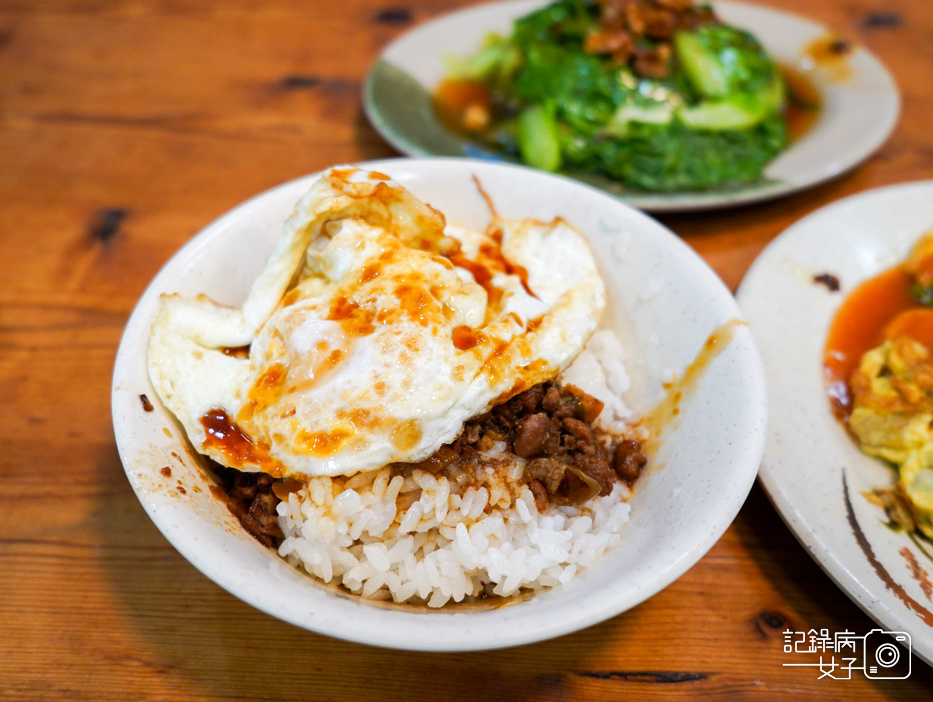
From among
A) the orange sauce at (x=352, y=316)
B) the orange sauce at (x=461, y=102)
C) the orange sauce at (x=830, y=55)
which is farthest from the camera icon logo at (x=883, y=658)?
the orange sauce at (x=830, y=55)

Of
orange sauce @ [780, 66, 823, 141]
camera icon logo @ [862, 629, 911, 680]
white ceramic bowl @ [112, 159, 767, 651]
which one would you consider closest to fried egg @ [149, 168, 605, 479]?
white ceramic bowl @ [112, 159, 767, 651]

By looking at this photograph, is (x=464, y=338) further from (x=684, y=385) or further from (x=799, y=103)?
(x=799, y=103)

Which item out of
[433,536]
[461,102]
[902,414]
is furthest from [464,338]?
[461,102]

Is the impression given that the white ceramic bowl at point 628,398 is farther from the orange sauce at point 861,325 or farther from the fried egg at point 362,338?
the orange sauce at point 861,325

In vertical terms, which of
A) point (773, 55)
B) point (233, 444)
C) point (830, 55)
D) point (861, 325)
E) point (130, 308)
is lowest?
point (130, 308)

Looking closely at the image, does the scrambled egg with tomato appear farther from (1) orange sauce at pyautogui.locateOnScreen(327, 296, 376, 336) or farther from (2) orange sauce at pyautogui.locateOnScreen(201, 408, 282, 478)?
(2) orange sauce at pyautogui.locateOnScreen(201, 408, 282, 478)

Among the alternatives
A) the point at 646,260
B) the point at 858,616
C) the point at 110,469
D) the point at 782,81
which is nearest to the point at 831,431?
the point at 858,616
